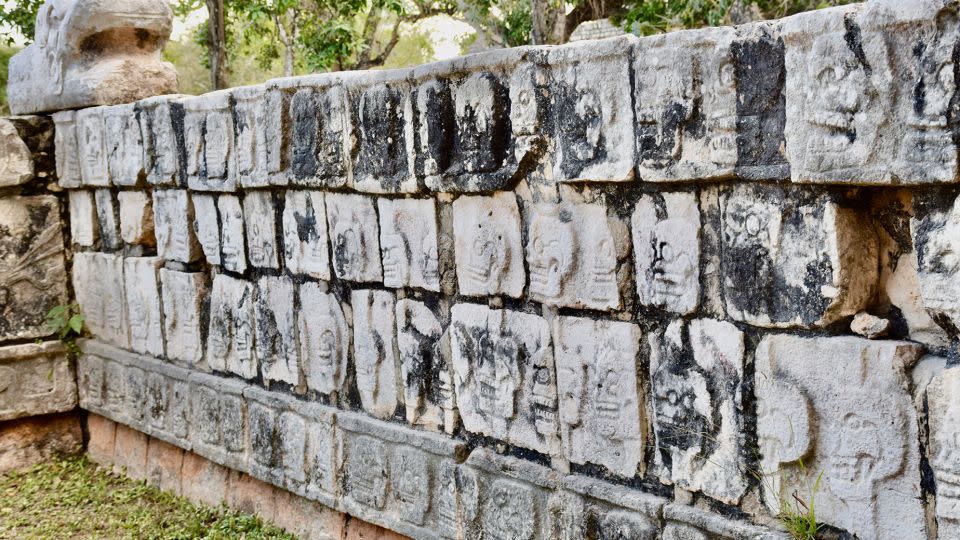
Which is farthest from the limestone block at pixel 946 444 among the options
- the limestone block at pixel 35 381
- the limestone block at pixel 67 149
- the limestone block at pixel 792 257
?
the limestone block at pixel 35 381

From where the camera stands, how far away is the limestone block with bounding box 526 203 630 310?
117 inches

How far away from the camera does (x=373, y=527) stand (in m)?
4.08

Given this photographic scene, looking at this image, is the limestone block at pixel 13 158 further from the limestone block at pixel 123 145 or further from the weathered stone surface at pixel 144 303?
the weathered stone surface at pixel 144 303

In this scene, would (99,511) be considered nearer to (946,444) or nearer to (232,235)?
(232,235)

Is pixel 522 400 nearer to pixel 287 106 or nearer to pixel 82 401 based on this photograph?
pixel 287 106

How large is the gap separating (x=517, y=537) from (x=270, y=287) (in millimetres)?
1753

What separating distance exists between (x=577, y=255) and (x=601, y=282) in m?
0.12

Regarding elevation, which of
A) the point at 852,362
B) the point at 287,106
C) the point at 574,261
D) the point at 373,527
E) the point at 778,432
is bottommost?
the point at 373,527

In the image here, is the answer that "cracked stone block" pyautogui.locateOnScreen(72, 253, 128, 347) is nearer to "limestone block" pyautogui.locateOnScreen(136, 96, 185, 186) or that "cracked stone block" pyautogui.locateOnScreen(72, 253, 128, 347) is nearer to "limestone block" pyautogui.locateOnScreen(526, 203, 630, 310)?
"limestone block" pyautogui.locateOnScreen(136, 96, 185, 186)

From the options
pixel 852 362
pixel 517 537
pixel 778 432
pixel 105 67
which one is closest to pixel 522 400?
pixel 517 537

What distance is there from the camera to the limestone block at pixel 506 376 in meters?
3.24

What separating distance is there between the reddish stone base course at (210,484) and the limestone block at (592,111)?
1720 mm

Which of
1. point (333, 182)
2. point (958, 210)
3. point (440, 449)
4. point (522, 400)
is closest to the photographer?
point (958, 210)

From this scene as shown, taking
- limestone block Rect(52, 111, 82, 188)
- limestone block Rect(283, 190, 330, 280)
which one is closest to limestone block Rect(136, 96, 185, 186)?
→ limestone block Rect(52, 111, 82, 188)
